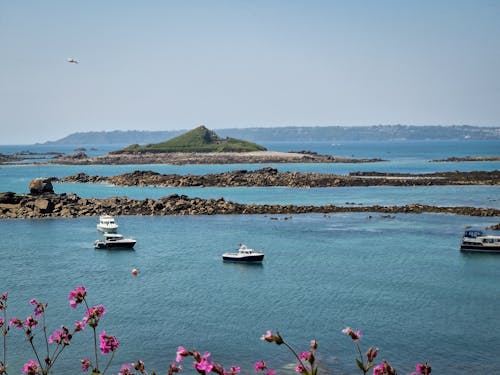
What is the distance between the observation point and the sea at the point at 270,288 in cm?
3281

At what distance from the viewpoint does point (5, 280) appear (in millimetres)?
49344

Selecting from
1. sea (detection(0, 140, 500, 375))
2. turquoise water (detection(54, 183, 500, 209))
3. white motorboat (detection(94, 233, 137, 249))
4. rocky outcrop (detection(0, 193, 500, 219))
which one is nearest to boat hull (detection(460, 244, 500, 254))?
sea (detection(0, 140, 500, 375))

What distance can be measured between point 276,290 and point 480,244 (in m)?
22.4

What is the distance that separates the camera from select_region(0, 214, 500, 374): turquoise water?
33.0 m

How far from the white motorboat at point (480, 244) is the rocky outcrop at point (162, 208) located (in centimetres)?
2277

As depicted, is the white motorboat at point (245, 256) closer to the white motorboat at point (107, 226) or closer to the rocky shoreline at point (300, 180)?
the white motorboat at point (107, 226)

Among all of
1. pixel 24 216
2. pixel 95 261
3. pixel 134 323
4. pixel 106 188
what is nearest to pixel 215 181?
pixel 106 188

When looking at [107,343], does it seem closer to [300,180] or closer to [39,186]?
[39,186]

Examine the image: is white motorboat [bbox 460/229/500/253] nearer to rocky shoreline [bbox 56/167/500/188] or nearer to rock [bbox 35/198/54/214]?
rock [bbox 35/198/54/214]

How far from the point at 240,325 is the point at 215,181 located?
8856 cm

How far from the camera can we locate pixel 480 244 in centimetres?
5781

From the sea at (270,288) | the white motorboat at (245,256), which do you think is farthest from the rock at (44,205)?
the white motorboat at (245,256)

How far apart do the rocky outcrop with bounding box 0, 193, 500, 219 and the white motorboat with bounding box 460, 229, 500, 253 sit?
22.8 metres

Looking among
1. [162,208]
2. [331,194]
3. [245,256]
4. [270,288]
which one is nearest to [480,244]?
[245,256]
